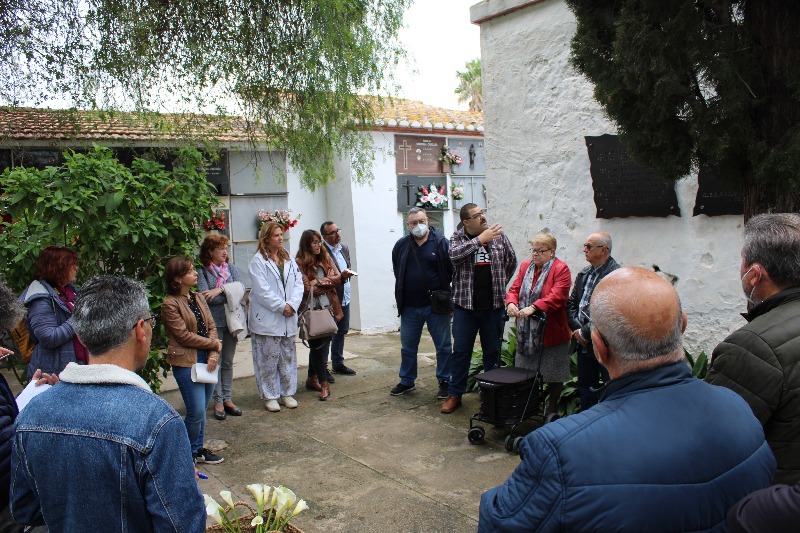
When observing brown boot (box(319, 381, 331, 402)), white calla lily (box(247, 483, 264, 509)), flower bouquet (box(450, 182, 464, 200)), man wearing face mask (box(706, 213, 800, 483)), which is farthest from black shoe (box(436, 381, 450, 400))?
flower bouquet (box(450, 182, 464, 200))

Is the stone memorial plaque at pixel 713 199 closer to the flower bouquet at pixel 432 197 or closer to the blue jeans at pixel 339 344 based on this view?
the blue jeans at pixel 339 344

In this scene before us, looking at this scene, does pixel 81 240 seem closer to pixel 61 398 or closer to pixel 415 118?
pixel 61 398

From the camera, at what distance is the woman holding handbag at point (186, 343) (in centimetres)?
454

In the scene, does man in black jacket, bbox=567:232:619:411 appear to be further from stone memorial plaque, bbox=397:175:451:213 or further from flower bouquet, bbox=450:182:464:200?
flower bouquet, bbox=450:182:464:200

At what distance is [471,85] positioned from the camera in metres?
35.4

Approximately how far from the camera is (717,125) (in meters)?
3.29

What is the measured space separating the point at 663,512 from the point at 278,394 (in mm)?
5203

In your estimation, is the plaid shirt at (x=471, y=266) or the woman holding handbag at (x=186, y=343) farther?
the plaid shirt at (x=471, y=266)

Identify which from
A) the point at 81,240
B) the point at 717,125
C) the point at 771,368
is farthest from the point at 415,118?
the point at 771,368

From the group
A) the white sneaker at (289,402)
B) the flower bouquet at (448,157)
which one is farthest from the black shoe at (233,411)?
the flower bouquet at (448,157)

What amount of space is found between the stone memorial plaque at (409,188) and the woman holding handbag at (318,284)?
5489 millimetres

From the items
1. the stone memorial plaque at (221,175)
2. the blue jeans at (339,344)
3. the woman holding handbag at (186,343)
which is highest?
the stone memorial plaque at (221,175)

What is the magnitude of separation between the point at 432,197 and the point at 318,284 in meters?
6.37

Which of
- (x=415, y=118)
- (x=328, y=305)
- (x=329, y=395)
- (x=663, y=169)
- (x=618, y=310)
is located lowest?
(x=329, y=395)
